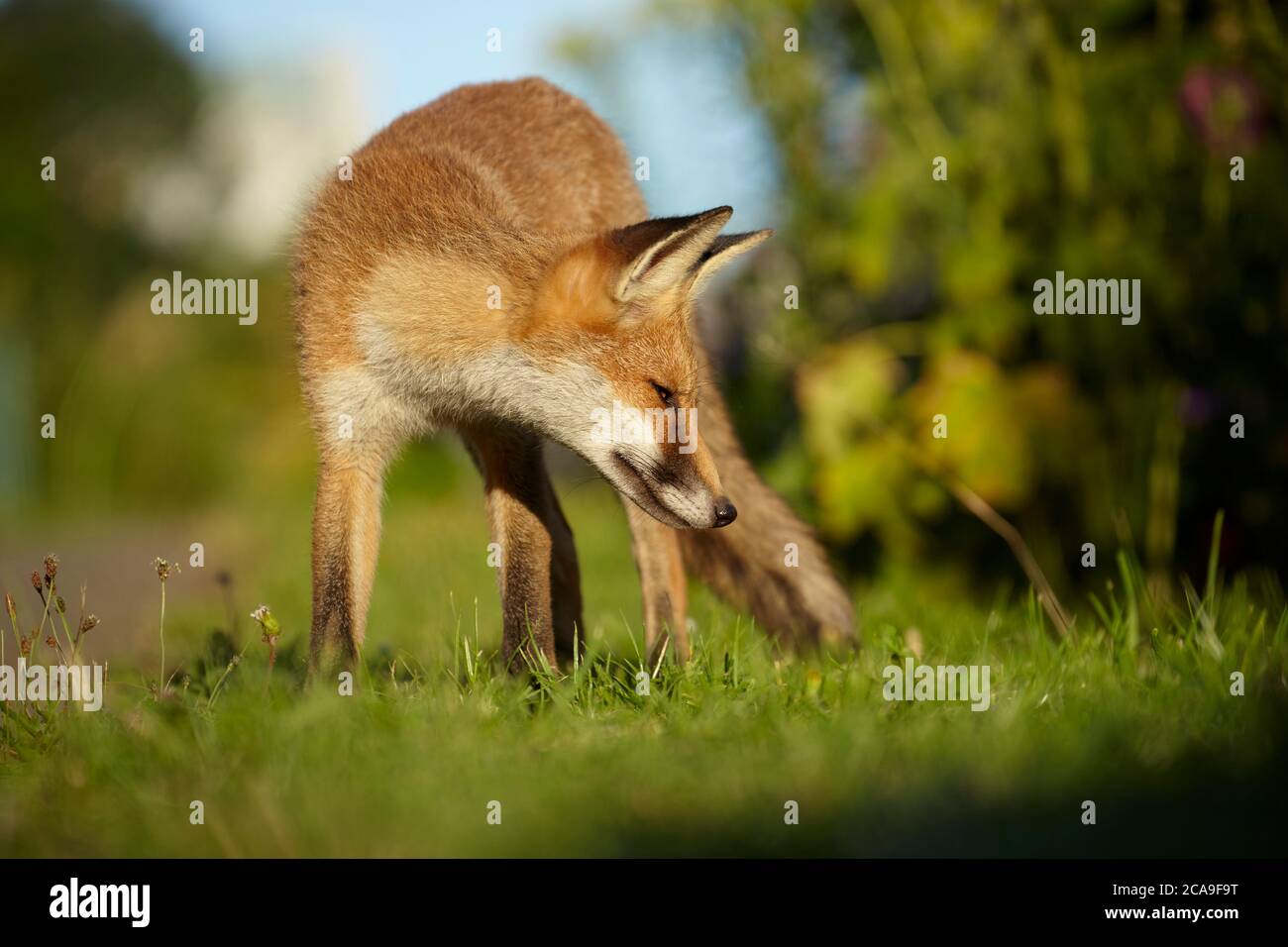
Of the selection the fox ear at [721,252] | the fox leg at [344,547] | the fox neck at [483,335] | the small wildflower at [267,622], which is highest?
the fox ear at [721,252]

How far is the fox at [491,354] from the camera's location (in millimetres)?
3893

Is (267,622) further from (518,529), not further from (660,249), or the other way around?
(660,249)

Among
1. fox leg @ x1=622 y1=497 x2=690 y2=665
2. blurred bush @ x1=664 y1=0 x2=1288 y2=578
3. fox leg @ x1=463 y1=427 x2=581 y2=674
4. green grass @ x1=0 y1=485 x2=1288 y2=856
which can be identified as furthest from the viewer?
blurred bush @ x1=664 y1=0 x2=1288 y2=578

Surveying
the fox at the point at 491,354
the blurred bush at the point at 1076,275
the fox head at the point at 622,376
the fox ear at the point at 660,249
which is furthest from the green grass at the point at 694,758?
the blurred bush at the point at 1076,275

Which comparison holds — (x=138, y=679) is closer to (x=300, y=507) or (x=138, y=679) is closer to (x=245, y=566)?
(x=245, y=566)

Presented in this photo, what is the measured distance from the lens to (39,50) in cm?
1759

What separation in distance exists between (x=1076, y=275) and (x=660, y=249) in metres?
2.77

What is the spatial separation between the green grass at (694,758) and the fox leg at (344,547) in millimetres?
186

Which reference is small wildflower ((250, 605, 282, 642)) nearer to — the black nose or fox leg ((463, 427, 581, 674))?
fox leg ((463, 427, 581, 674))

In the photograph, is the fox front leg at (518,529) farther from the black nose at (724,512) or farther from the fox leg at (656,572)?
the black nose at (724,512)

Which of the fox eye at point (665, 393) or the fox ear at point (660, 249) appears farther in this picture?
the fox eye at point (665, 393)

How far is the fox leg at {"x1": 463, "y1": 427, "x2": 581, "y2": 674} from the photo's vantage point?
167 inches

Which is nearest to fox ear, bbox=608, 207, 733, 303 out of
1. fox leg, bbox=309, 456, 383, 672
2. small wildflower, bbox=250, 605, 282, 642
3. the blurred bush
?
fox leg, bbox=309, 456, 383, 672

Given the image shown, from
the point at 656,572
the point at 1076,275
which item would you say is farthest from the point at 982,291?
the point at 656,572
